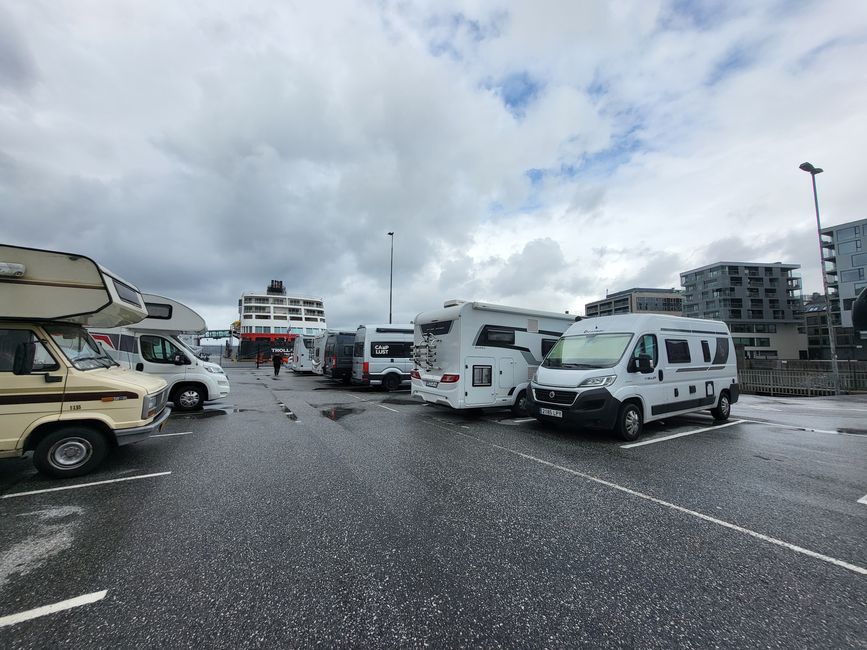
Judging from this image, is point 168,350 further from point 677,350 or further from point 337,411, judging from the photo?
point 677,350

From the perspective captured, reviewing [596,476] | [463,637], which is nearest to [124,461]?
[463,637]

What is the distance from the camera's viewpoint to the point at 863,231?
61.8 meters

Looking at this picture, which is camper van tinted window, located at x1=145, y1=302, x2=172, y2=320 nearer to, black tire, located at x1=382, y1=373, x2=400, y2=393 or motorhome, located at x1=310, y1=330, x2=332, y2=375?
black tire, located at x1=382, y1=373, x2=400, y2=393

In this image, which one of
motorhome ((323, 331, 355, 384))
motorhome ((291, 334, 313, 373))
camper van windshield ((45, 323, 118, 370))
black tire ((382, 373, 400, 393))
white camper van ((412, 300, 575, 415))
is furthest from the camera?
motorhome ((291, 334, 313, 373))

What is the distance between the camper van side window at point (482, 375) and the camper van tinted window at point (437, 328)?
1147 mm

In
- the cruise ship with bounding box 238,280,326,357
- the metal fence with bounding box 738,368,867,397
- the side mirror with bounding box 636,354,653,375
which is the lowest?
the metal fence with bounding box 738,368,867,397

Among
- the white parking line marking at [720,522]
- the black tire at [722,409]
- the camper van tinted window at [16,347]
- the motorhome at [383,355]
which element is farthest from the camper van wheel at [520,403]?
the camper van tinted window at [16,347]

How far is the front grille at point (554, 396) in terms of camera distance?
272 inches

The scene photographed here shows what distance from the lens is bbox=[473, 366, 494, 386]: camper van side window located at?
8.77m

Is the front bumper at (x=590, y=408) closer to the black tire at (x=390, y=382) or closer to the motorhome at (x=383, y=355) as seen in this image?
the motorhome at (x=383, y=355)

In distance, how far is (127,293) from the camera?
18.3 feet

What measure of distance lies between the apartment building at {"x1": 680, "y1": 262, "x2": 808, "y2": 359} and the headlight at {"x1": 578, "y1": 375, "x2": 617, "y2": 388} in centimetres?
9428

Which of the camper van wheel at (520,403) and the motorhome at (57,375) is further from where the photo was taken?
the camper van wheel at (520,403)

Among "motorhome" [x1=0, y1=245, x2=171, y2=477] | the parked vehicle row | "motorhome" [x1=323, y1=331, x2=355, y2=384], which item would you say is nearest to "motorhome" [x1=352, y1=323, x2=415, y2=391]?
"motorhome" [x1=323, y1=331, x2=355, y2=384]
